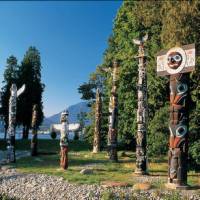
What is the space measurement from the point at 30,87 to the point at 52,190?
1587 inches

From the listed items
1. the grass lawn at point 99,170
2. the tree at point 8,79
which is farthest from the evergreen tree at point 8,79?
the grass lawn at point 99,170

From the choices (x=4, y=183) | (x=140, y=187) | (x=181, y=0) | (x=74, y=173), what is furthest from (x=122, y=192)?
(x=181, y=0)

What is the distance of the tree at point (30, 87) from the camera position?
54.9 metres

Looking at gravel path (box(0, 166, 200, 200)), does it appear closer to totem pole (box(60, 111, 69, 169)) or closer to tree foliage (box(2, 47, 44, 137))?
totem pole (box(60, 111, 69, 169))

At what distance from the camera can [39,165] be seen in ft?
77.0

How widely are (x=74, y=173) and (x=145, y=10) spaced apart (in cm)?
1080

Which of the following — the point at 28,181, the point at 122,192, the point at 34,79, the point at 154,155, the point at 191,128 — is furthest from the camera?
the point at 34,79

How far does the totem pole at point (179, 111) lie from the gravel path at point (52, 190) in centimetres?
135

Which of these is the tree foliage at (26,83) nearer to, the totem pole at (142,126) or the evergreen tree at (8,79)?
the evergreen tree at (8,79)

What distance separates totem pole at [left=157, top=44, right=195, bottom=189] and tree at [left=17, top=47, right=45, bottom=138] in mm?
37162

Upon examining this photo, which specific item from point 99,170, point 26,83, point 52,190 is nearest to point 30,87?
point 26,83

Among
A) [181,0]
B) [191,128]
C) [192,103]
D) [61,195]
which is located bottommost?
[61,195]

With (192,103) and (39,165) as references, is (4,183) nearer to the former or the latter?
(39,165)

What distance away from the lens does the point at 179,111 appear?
17.5m
